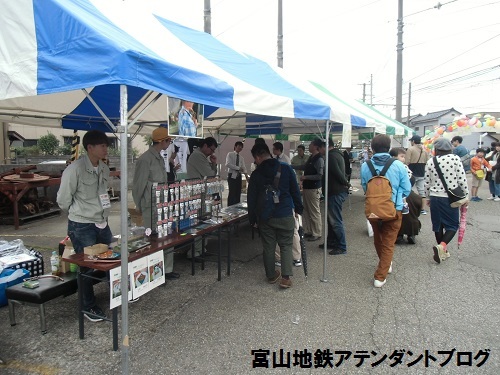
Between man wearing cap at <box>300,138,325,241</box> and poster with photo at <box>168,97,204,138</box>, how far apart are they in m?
3.21

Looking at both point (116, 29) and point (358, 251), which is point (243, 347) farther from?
point (358, 251)

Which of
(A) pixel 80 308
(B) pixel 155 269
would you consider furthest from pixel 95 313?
(B) pixel 155 269

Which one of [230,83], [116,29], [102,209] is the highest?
[116,29]

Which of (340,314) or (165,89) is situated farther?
(340,314)

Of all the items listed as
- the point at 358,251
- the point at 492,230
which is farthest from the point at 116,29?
the point at 492,230

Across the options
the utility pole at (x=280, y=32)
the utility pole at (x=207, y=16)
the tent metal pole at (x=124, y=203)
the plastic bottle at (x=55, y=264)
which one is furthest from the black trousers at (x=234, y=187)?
the utility pole at (x=280, y=32)

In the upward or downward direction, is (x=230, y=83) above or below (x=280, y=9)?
below

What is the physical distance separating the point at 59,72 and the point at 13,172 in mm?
7226

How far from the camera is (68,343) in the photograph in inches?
118

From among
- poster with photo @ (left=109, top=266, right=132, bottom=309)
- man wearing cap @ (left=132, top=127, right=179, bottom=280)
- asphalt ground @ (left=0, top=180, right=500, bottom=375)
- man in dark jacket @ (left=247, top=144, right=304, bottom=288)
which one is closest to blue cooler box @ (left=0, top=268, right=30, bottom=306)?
asphalt ground @ (left=0, top=180, right=500, bottom=375)

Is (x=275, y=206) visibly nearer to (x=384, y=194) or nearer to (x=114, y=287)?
(x=384, y=194)

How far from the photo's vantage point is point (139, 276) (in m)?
2.84

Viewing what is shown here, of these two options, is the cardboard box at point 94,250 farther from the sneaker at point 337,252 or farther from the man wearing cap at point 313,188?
the man wearing cap at point 313,188

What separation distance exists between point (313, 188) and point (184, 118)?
12.2 ft
